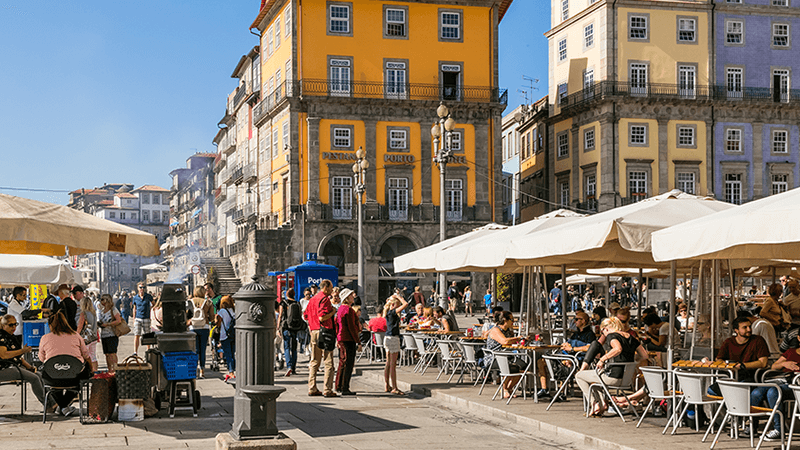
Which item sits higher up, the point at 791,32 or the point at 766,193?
the point at 791,32

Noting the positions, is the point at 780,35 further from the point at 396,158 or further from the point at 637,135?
the point at 396,158

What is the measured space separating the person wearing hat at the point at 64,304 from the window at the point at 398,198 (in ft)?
99.4

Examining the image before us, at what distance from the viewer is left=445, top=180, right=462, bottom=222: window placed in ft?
160

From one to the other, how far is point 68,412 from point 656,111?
144 ft

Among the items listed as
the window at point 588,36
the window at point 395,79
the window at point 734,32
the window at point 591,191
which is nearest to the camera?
the window at point 395,79

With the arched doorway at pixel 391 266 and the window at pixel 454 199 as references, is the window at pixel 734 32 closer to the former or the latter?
the window at pixel 454 199

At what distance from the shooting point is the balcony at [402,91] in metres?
48.3

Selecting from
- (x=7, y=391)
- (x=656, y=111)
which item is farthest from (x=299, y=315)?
(x=656, y=111)

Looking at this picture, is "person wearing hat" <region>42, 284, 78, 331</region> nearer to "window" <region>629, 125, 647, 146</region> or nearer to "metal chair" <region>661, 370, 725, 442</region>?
"metal chair" <region>661, 370, 725, 442</region>

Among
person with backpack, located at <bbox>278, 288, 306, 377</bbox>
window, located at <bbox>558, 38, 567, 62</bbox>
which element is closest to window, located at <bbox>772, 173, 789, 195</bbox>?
window, located at <bbox>558, 38, 567, 62</bbox>

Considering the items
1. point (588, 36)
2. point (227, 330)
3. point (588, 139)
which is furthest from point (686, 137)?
point (227, 330)

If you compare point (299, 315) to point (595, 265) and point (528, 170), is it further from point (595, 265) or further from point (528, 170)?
point (528, 170)

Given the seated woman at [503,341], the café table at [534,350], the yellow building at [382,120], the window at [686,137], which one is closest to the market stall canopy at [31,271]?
the seated woman at [503,341]

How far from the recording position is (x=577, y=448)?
9859mm
